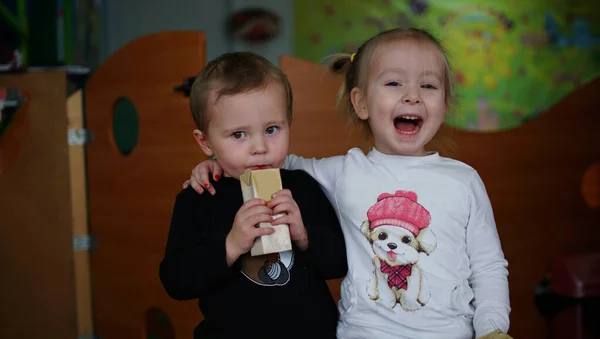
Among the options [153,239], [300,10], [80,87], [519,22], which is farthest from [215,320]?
[519,22]

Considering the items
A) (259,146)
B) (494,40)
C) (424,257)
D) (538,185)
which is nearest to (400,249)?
(424,257)

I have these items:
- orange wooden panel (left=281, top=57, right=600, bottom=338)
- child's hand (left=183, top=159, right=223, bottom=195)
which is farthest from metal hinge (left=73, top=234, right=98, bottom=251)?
orange wooden panel (left=281, top=57, right=600, bottom=338)

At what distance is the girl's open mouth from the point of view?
1263 mm

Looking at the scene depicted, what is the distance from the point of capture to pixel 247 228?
1094 mm

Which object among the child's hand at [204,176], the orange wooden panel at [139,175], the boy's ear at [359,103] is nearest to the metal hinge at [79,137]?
the orange wooden panel at [139,175]

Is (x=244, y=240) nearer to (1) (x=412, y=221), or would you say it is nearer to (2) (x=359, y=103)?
(1) (x=412, y=221)

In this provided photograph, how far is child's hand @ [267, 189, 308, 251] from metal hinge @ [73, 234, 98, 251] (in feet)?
5.26

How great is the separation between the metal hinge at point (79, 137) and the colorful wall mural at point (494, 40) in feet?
7.18

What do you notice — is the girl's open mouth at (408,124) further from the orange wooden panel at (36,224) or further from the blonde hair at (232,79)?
the orange wooden panel at (36,224)

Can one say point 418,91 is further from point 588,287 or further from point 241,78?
point 588,287

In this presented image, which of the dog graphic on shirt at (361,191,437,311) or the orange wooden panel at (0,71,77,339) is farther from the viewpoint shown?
the orange wooden panel at (0,71,77,339)

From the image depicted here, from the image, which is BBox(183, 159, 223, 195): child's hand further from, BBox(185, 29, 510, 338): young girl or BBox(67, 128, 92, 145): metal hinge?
BBox(67, 128, 92, 145): metal hinge

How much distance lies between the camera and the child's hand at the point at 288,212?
3.66ft

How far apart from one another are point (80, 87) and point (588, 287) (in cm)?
228
